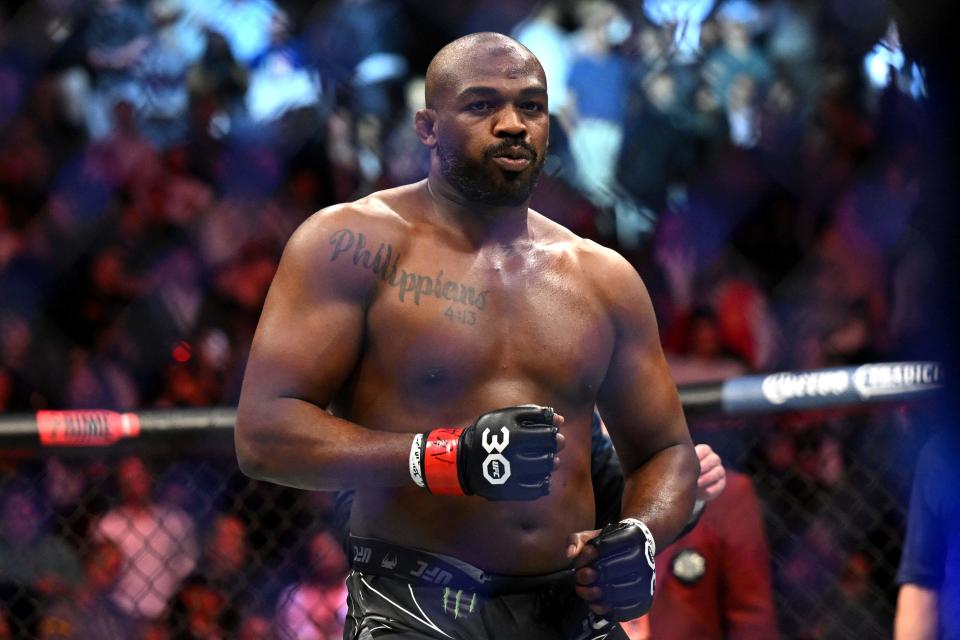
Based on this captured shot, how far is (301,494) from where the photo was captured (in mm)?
2611

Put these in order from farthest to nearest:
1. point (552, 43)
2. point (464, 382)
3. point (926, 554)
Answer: point (552, 43), point (926, 554), point (464, 382)

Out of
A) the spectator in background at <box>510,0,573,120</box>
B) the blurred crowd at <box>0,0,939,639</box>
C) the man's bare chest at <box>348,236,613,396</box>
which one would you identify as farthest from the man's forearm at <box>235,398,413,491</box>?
the spectator in background at <box>510,0,573,120</box>

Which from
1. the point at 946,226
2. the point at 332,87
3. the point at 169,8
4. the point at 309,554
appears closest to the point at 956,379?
the point at 946,226

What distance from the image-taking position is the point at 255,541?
9.34ft

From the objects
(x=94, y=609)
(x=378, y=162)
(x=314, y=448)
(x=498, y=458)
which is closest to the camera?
(x=498, y=458)

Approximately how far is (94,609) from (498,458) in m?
1.45

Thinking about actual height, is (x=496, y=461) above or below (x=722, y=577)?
above

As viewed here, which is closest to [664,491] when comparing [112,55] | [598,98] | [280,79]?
[598,98]

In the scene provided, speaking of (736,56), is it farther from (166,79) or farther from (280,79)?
(166,79)

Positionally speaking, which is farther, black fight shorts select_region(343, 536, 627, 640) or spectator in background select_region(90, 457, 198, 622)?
spectator in background select_region(90, 457, 198, 622)

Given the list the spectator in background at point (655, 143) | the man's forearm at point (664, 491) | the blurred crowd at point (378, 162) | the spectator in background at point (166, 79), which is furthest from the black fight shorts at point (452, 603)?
the spectator in background at point (166, 79)

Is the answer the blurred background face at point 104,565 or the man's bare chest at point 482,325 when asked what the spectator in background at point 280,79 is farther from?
the man's bare chest at point 482,325

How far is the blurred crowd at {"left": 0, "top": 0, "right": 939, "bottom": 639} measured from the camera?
3.24 metres

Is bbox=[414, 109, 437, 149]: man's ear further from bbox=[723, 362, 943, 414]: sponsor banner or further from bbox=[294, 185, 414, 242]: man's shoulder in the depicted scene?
bbox=[723, 362, 943, 414]: sponsor banner
